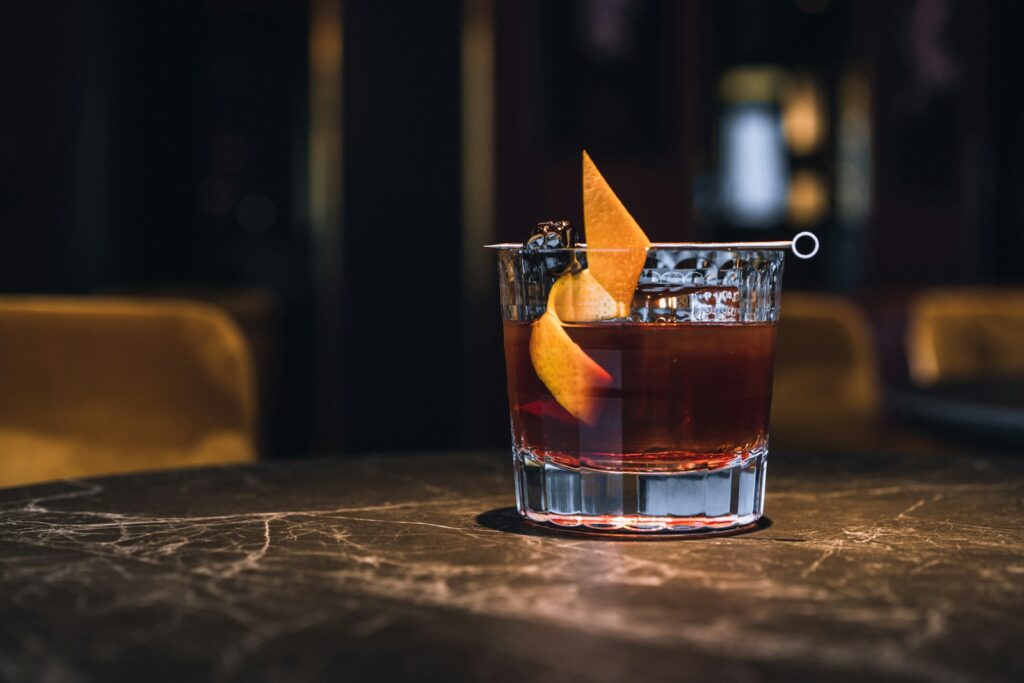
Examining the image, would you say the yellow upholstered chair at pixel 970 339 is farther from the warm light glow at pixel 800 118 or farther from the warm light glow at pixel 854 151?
the warm light glow at pixel 800 118

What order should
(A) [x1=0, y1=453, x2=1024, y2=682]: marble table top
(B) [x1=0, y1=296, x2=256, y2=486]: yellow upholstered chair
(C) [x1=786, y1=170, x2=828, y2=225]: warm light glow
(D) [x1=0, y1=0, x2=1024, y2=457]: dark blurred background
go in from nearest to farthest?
(A) [x1=0, y1=453, x2=1024, y2=682]: marble table top < (B) [x1=0, y1=296, x2=256, y2=486]: yellow upholstered chair < (D) [x1=0, y1=0, x2=1024, y2=457]: dark blurred background < (C) [x1=786, y1=170, x2=828, y2=225]: warm light glow

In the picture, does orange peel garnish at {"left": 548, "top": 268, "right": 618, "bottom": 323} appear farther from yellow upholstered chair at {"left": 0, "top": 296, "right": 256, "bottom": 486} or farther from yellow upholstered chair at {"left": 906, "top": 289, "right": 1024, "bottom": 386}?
yellow upholstered chair at {"left": 906, "top": 289, "right": 1024, "bottom": 386}

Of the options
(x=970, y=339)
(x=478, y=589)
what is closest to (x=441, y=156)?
(x=970, y=339)

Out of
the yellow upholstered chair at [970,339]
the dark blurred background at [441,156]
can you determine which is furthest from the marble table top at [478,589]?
the dark blurred background at [441,156]

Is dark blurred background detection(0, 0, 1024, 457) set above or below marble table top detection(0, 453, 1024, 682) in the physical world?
above

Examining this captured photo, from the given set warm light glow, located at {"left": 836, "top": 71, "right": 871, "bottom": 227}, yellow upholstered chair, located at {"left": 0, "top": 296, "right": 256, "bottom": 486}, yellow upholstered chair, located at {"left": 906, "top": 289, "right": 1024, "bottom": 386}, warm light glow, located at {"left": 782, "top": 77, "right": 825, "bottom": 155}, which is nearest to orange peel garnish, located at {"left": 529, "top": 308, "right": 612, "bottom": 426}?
yellow upholstered chair, located at {"left": 0, "top": 296, "right": 256, "bottom": 486}

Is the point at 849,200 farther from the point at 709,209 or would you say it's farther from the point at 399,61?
the point at 399,61

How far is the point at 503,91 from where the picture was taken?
14.4 feet

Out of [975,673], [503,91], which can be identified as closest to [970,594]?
[975,673]

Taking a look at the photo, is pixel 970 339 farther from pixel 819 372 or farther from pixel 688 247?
pixel 688 247

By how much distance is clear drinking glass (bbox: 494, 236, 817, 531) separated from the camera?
0.74m

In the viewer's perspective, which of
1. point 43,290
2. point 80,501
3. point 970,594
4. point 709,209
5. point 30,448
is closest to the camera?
point 970,594

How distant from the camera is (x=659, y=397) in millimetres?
740

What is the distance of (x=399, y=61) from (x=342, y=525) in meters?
3.35
